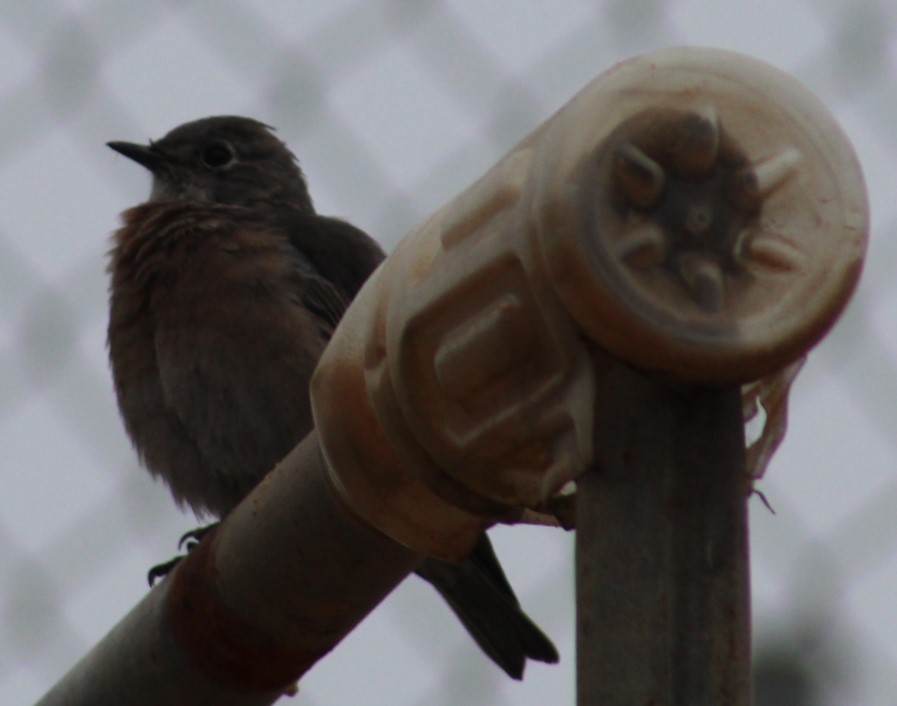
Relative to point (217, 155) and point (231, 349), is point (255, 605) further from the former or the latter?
point (217, 155)

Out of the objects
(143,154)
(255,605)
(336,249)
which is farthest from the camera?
(143,154)

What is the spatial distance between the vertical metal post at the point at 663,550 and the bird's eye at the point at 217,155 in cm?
619

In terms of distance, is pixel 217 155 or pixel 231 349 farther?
pixel 217 155

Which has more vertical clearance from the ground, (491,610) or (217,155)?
(217,155)

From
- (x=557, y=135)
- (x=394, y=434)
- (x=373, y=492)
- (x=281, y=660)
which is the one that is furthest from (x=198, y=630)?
(x=557, y=135)

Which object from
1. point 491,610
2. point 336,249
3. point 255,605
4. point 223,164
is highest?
point 223,164

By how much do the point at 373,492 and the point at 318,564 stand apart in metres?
0.24

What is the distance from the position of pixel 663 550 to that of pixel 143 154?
20.3 ft

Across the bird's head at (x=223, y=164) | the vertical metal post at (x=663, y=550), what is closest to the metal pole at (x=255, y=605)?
the vertical metal post at (x=663, y=550)

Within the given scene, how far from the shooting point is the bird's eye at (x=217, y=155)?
759 centimetres

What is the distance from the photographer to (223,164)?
7.61 meters

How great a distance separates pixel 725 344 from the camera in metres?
1.45

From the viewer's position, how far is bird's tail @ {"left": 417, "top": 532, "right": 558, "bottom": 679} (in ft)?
18.5

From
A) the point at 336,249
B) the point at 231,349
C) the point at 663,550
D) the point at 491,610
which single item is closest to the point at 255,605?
the point at 663,550
